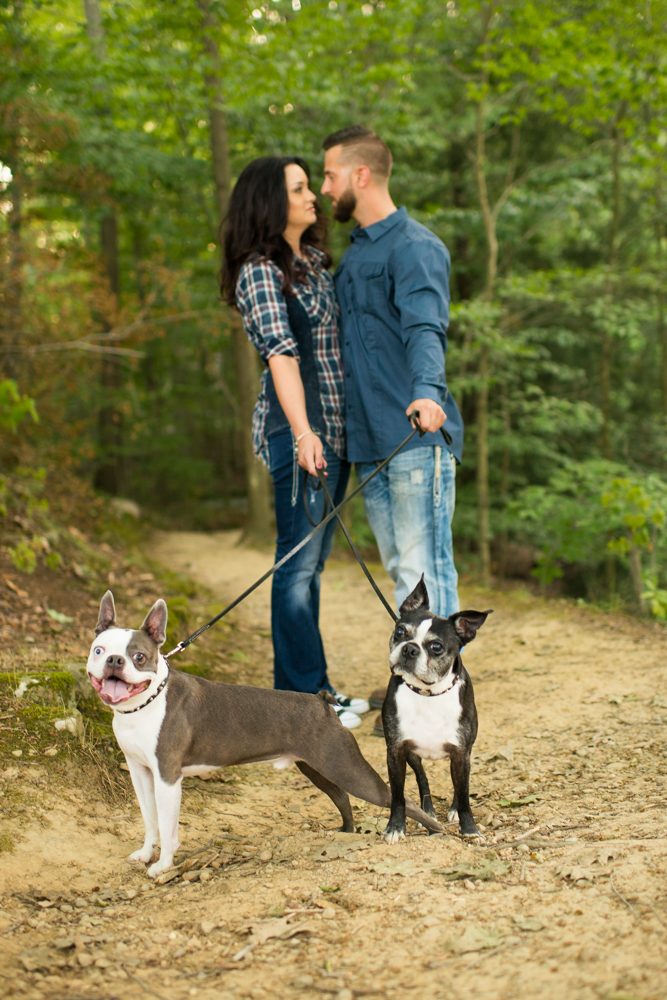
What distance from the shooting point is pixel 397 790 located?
263 centimetres

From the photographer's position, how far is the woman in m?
3.54

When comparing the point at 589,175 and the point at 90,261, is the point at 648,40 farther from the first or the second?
the point at 90,261

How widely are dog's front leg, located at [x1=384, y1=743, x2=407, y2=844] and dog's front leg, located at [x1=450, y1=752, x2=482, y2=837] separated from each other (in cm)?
18

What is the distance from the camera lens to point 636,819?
106 inches

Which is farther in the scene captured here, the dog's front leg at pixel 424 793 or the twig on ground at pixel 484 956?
the dog's front leg at pixel 424 793

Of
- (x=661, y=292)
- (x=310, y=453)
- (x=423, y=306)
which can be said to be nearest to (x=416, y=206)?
(x=661, y=292)

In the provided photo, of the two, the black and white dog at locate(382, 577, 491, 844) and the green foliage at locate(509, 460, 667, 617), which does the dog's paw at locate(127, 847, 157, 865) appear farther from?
the green foliage at locate(509, 460, 667, 617)

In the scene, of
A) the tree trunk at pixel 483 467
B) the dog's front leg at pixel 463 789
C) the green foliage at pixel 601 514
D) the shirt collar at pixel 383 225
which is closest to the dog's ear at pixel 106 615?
the dog's front leg at pixel 463 789

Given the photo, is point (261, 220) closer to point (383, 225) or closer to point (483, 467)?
point (383, 225)

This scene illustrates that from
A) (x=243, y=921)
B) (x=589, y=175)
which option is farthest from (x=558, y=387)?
(x=243, y=921)

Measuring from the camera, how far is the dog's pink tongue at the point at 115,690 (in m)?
2.32

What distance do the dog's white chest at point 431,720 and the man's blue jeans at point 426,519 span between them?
0.91 m

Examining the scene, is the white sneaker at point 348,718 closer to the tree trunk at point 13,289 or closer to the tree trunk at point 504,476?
the tree trunk at point 13,289

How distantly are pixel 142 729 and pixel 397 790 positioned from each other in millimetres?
921
